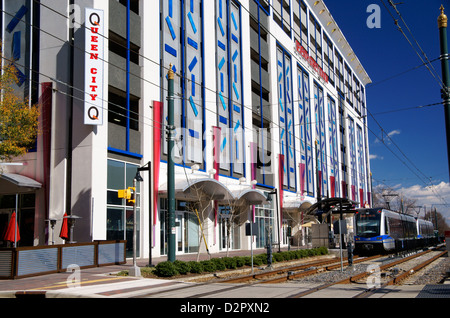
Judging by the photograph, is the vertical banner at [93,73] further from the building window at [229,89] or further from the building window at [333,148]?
the building window at [333,148]

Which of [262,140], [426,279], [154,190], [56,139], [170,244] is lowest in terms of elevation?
[426,279]

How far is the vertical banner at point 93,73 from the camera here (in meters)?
23.1

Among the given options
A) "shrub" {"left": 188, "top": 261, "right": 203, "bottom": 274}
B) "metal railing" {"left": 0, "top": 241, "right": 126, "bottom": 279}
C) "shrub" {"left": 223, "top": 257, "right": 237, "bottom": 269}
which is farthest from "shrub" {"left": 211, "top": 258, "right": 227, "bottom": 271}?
"metal railing" {"left": 0, "top": 241, "right": 126, "bottom": 279}

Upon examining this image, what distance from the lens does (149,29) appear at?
1121 inches

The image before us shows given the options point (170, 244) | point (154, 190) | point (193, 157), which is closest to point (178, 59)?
point (193, 157)

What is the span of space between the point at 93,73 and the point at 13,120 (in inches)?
175

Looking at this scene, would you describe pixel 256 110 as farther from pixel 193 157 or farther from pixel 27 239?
pixel 27 239

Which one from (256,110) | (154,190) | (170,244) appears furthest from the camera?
(256,110)

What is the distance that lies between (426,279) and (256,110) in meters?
26.4

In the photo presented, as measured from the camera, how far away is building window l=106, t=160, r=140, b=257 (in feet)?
80.0

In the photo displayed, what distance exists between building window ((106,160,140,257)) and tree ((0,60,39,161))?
4.40 metres

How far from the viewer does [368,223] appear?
32.6m

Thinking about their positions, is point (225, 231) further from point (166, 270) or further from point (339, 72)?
point (339, 72)

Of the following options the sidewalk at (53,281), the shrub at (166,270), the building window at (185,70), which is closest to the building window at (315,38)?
the building window at (185,70)
